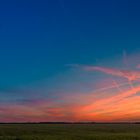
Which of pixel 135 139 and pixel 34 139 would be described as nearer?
pixel 34 139

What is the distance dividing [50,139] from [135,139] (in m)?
13.0

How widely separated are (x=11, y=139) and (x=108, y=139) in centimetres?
1420

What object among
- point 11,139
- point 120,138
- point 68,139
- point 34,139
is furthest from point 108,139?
point 11,139

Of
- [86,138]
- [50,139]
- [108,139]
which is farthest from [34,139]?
[108,139]

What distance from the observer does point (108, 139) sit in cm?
4231

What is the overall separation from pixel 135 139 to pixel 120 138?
8.07 feet

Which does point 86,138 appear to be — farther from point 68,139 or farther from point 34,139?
point 34,139

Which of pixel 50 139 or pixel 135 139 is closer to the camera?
pixel 50 139

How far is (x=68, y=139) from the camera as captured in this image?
130 ft

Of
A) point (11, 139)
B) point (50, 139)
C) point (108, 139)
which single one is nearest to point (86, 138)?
point (108, 139)

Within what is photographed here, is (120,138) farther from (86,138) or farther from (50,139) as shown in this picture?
(50,139)

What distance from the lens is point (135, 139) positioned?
4238 centimetres

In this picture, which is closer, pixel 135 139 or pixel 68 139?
pixel 68 139

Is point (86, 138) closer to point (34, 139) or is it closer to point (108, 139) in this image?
point (108, 139)
